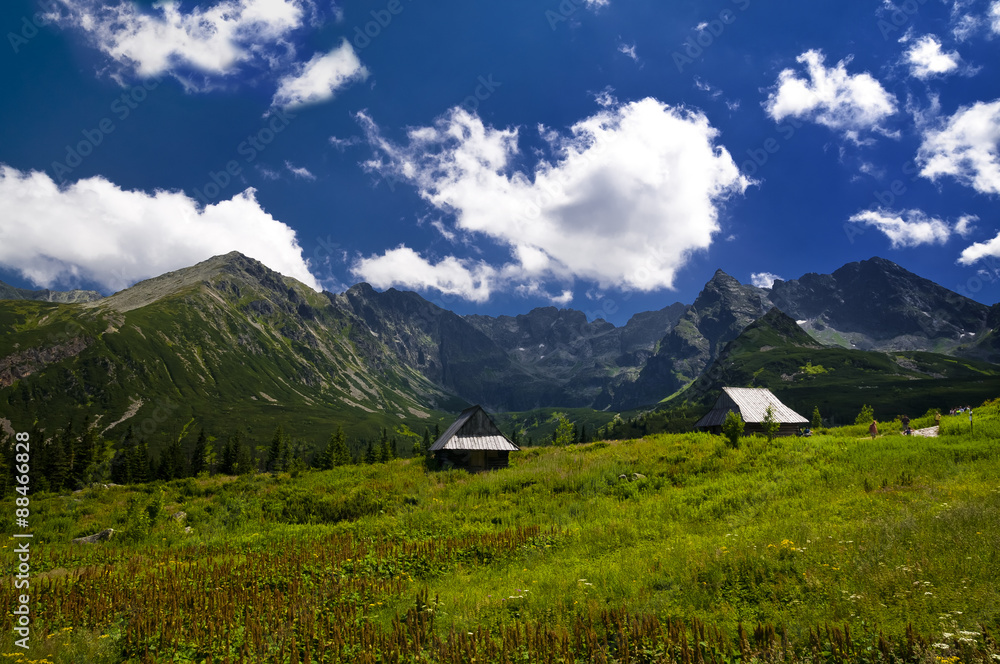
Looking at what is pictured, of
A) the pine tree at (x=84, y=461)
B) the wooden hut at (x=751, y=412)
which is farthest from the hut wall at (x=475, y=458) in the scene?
the pine tree at (x=84, y=461)

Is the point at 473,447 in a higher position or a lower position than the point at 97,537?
higher

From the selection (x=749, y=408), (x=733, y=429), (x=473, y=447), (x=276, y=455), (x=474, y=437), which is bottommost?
(x=276, y=455)

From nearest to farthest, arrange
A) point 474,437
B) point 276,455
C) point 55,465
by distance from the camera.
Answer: point 474,437 < point 55,465 < point 276,455

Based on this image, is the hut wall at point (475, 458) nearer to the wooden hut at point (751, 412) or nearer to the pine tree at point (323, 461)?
the pine tree at point (323, 461)

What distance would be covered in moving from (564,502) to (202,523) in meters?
17.1

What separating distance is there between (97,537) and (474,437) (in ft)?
82.6

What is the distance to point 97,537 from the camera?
63.2 ft

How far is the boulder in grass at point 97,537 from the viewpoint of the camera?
1883 cm

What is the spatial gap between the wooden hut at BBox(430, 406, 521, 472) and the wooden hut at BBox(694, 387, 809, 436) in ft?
75.6

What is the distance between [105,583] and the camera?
11.8 m

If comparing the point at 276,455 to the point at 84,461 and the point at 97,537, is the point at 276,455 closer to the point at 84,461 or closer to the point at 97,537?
the point at 84,461

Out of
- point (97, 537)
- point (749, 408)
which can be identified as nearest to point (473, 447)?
point (97, 537)

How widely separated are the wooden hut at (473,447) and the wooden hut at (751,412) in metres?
23.0

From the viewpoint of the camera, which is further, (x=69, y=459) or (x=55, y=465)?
(x=69, y=459)
